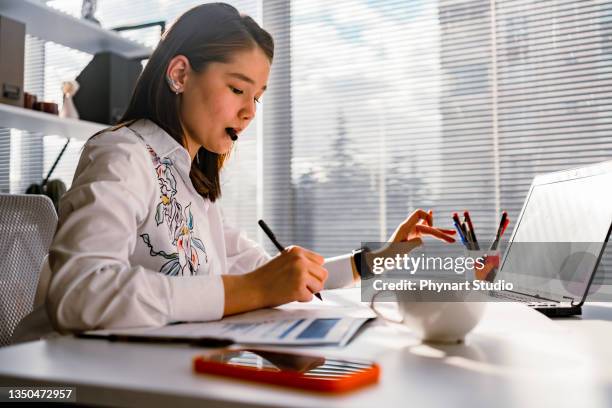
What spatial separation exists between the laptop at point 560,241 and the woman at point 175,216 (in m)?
0.22

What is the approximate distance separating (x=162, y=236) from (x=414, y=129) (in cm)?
155

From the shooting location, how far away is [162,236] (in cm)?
99

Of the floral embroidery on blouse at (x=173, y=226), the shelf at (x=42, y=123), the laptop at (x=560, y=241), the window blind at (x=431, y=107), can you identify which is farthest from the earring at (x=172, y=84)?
the window blind at (x=431, y=107)

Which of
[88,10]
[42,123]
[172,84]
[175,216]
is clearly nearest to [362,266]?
[175,216]

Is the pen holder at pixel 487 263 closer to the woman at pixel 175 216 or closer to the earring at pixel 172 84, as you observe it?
the woman at pixel 175 216

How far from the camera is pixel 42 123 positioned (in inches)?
83.2

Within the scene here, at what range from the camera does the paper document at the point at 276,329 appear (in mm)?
632

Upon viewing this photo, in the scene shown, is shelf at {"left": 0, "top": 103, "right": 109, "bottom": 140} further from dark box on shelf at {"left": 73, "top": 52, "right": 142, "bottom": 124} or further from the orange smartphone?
the orange smartphone

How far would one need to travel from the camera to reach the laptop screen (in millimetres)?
1012

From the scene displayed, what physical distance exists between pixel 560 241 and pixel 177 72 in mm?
866

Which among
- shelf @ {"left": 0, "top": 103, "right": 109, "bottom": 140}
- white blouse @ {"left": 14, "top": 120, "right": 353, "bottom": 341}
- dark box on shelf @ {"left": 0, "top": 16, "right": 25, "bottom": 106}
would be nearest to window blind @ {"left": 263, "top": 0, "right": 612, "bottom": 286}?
shelf @ {"left": 0, "top": 103, "right": 109, "bottom": 140}

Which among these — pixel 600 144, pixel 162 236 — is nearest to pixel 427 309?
pixel 162 236

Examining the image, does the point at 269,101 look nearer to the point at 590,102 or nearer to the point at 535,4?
the point at 535,4

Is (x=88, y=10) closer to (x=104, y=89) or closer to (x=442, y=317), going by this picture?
(x=104, y=89)
